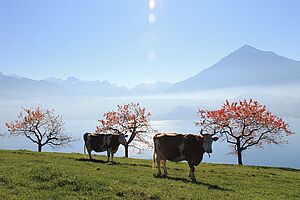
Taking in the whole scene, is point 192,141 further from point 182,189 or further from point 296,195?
point 296,195

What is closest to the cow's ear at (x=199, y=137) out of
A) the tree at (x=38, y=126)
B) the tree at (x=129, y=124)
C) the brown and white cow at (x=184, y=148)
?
the brown and white cow at (x=184, y=148)

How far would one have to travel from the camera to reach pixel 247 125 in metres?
47.5

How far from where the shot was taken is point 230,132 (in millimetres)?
48438

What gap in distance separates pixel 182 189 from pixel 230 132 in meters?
35.7

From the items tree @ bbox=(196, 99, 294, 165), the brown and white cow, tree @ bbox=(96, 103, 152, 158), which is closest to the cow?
the brown and white cow

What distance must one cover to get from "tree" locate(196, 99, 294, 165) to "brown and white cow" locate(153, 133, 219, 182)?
27.6 meters

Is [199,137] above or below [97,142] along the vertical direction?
above

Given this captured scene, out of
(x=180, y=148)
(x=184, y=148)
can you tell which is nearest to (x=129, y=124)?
(x=180, y=148)

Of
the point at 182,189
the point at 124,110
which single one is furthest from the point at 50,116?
the point at 182,189

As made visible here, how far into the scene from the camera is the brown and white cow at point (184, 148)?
63.8 feet

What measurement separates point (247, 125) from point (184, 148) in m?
30.8

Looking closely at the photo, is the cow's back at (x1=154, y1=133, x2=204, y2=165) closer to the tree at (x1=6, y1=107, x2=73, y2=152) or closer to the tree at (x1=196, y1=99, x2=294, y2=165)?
the tree at (x1=196, y1=99, x2=294, y2=165)

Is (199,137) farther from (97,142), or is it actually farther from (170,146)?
(97,142)

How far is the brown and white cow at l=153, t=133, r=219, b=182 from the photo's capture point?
1944cm
